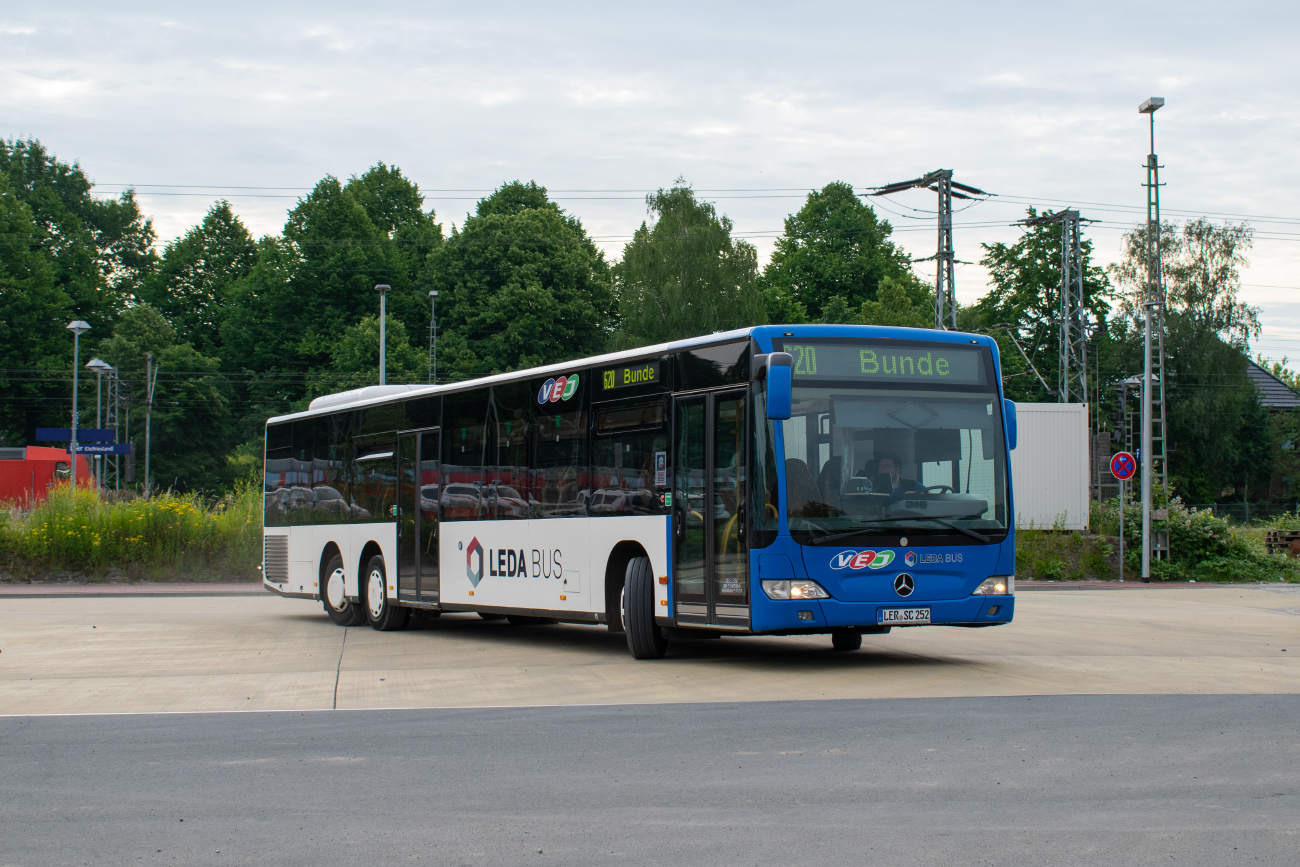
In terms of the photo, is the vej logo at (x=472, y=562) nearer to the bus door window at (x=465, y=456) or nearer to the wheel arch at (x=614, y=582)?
the bus door window at (x=465, y=456)

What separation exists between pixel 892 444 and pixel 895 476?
0.89 ft

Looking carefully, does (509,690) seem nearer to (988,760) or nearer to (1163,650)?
(988,760)

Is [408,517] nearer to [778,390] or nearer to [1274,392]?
[778,390]

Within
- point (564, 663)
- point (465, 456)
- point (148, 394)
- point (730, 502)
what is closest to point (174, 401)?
point (148, 394)

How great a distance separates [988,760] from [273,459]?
1560 cm

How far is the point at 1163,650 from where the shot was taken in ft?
45.8

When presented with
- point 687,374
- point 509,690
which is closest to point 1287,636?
point 687,374

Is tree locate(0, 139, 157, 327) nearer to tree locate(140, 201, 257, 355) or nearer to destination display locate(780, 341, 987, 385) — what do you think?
tree locate(140, 201, 257, 355)

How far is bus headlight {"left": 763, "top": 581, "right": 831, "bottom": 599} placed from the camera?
11133mm

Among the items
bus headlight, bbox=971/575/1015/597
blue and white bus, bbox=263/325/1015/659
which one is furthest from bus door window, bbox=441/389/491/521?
bus headlight, bbox=971/575/1015/597

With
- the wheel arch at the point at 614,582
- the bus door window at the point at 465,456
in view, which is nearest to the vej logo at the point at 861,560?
the wheel arch at the point at 614,582

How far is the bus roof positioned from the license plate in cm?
237

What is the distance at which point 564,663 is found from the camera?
13.1m

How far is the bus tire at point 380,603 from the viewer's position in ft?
56.9
